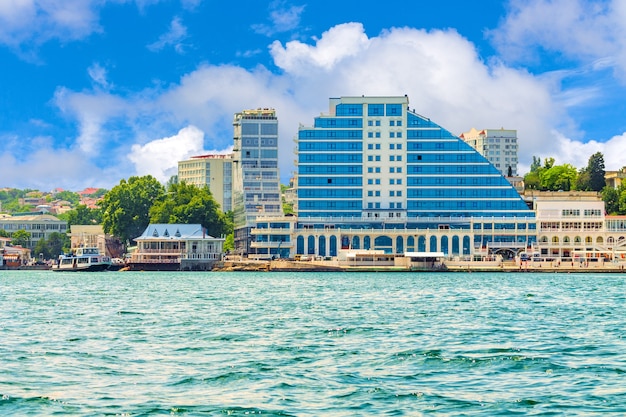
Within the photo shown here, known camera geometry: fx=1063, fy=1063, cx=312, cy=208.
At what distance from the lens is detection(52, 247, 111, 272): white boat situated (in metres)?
160

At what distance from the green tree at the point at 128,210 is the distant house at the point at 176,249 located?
2050cm

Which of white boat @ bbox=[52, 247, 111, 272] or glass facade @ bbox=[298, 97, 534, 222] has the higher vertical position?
glass facade @ bbox=[298, 97, 534, 222]

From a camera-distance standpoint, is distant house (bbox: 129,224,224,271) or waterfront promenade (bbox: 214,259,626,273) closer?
waterfront promenade (bbox: 214,259,626,273)

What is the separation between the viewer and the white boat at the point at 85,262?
6289 inches

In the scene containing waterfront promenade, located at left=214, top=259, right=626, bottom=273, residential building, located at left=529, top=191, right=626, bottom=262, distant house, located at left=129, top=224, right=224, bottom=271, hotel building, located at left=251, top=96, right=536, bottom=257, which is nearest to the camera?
waterfront promenade, located at left=214, top=259, right=626, bottom=273

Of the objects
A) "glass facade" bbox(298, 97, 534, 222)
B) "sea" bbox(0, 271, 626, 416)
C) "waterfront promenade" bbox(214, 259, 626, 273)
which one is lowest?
"sea" bbox(0, 271, 626, 416)

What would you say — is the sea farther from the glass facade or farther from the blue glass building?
the glass facade

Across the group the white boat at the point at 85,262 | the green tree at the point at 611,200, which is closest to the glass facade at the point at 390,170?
the green tree at the point at 611,200

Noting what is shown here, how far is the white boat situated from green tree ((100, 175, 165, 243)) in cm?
2103

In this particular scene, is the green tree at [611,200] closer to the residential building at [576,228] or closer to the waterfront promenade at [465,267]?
the residential building at [576,228]

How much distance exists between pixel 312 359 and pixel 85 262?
127 metres

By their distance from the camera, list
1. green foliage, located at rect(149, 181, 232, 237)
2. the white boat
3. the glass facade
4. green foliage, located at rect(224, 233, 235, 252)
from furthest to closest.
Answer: green foliage, located at rect(224, 233, 235, 252) → green foliage, located at rect(149, 181, 232, 237) → the glass facade → the white boat

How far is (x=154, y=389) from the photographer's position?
32.0 m

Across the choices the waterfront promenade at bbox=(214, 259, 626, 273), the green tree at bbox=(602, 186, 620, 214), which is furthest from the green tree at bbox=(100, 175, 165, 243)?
the green tree at bbox=(602, 186, 620, 214)
